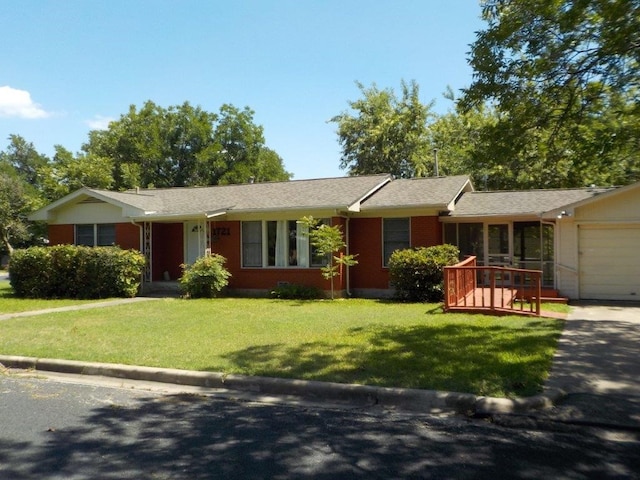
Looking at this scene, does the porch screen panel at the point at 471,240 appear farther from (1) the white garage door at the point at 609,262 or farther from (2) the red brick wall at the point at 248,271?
(2) the red brick wall at the point at 248,271

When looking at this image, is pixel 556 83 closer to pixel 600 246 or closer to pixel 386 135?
pixel 600 246

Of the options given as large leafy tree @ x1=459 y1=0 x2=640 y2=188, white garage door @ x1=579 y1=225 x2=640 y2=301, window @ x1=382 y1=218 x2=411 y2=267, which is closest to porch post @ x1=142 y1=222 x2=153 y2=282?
window @ x1=382 y1=218 x2=411 y2=267

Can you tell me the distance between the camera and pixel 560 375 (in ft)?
21.6

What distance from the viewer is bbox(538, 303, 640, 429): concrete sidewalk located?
530 cm

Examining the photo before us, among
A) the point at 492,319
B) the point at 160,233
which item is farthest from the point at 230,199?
the point at 492,319

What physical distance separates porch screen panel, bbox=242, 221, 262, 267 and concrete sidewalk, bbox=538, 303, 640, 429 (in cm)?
992

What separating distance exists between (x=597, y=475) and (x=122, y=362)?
5.96 m

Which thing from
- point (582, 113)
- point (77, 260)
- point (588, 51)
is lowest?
point (77, 260)

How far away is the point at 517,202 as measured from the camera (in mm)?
17359

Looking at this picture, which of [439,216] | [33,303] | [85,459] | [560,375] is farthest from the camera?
[439,216]

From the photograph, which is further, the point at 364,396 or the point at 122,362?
the point at 122,362

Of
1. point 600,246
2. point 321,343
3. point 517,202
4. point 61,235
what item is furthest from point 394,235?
point 61,235

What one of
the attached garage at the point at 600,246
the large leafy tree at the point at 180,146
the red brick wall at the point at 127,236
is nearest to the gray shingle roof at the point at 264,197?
the red brick wall at the point at 127,236

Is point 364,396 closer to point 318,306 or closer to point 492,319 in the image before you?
point 492,319
